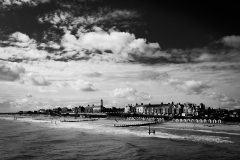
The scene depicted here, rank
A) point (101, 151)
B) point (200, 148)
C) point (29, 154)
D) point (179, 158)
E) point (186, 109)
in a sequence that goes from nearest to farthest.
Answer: point (179, 158), point (29, 154), point (101, 151), point (200, 148), point (186, 109)

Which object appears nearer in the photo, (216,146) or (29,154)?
(29,154)

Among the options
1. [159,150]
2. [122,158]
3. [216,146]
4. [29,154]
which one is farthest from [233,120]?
[29,154]

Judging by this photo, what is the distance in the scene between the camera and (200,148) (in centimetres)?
4122

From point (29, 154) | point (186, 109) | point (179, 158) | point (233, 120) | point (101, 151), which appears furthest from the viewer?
point (186, 109)

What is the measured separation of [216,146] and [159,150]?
41.5ft

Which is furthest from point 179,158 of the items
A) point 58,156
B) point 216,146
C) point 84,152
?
point 58,156

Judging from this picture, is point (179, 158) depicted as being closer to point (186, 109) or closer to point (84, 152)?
point (84, 152)

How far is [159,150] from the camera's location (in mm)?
39344

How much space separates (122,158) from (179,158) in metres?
8.99

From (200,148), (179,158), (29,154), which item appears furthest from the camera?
(200,148)

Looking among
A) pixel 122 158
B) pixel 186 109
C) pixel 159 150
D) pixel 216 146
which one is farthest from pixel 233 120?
pixel 122 158

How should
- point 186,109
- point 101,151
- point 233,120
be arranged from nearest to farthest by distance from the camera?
point 101,151, point 233,120, point 186,109

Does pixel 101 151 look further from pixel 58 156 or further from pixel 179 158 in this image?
pixel 179 158

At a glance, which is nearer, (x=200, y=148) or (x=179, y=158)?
(x=179, y=158)
